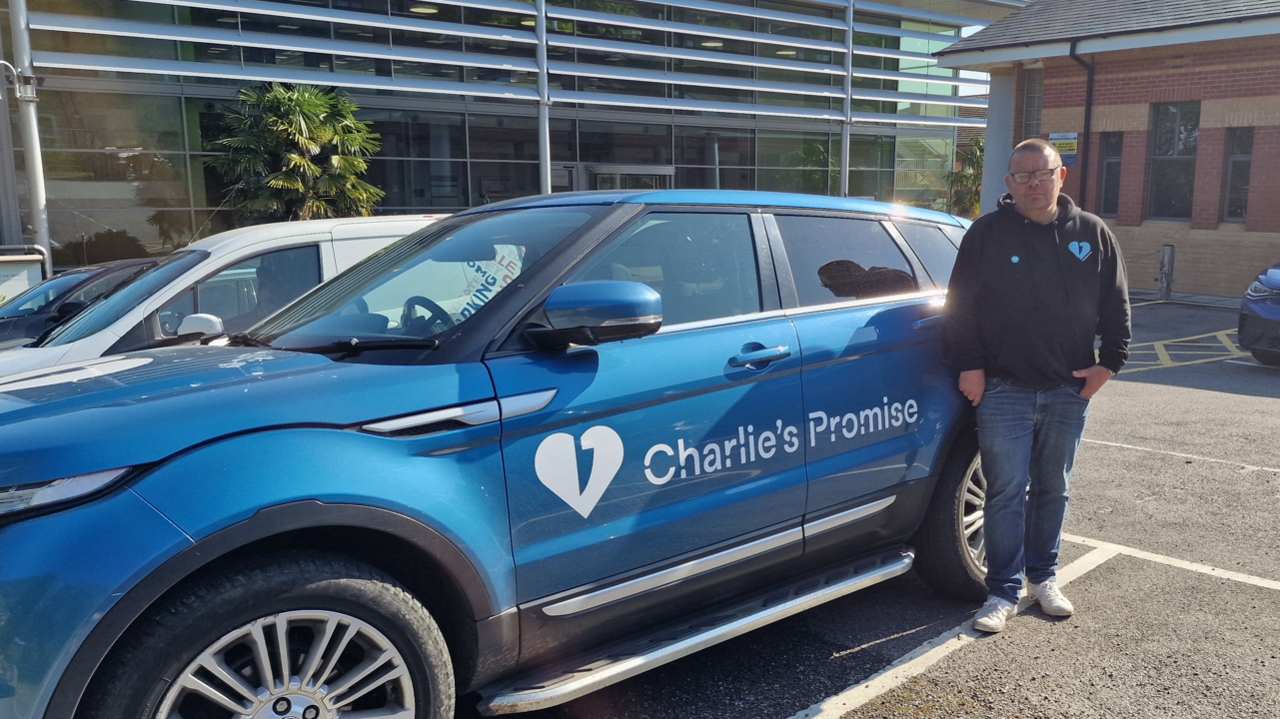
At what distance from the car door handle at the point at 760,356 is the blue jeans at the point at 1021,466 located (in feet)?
3.48

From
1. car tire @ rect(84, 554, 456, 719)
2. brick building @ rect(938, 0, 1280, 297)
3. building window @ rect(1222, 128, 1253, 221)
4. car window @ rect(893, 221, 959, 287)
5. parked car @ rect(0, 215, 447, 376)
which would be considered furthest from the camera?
building window @ rect(1222, 128, 1253, 221)

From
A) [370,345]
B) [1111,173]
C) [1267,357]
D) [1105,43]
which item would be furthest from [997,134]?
[370,345]

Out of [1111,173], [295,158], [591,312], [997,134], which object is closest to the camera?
[591,312]

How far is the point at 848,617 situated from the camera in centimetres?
379

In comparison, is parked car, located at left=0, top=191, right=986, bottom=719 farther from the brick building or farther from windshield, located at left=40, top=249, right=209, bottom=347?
the brick building

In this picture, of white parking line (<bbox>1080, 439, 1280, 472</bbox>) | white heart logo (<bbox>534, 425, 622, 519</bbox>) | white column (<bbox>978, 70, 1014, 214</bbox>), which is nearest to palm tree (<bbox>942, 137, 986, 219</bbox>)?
white column (<bbox>978, 70, 1014, 214</bbox>)

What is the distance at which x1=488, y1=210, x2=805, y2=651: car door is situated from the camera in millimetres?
2518

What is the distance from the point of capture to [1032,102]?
67.7 feet

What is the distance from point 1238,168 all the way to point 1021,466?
17.2 meters

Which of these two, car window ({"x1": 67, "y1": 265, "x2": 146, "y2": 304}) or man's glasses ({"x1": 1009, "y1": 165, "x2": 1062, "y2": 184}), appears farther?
car window ({"x1": 67, "y1": 265, "x2": 146, "y2": 304})

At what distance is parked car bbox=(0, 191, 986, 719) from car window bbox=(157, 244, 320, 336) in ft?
7.33

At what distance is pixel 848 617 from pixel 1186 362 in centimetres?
899

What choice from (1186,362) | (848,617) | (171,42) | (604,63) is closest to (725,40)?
(604,63)

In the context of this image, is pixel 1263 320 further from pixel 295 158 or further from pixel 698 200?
pixel 295 158
